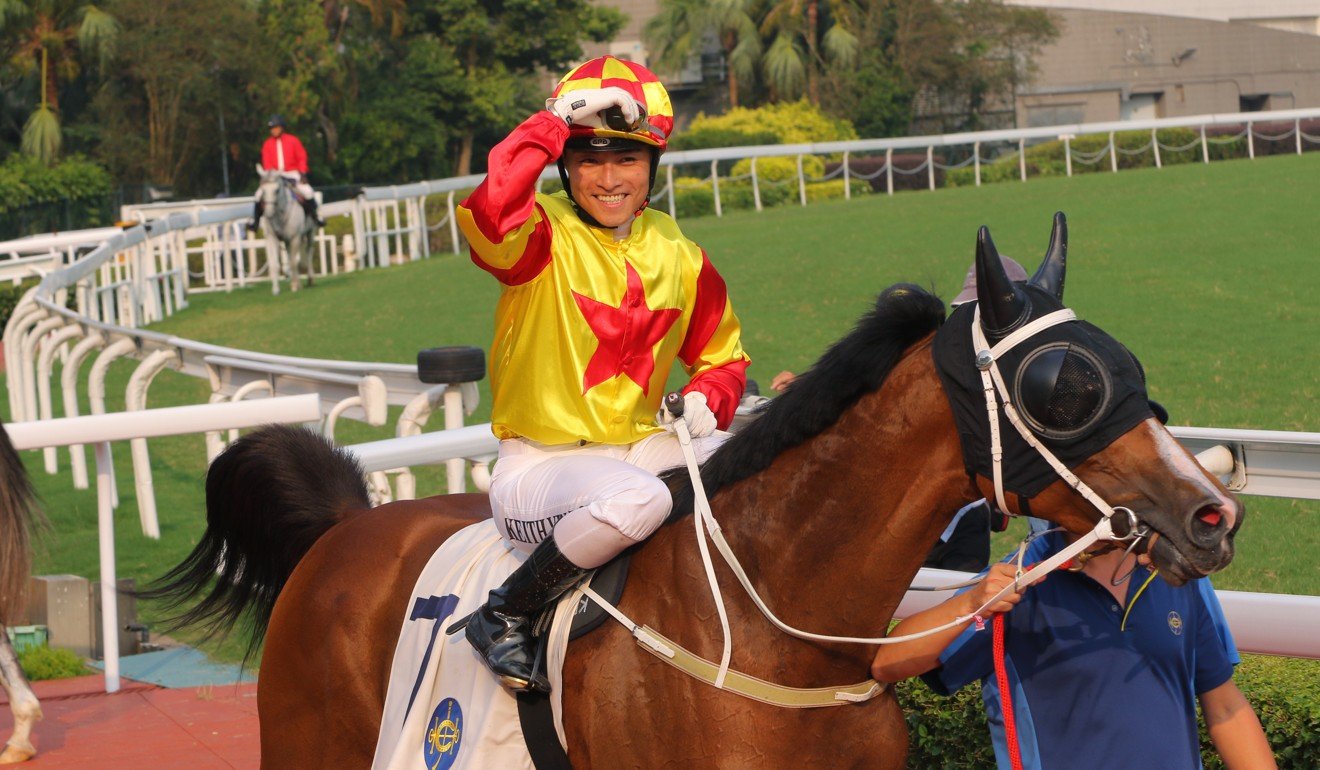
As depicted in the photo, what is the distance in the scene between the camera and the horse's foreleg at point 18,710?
15.3 ft

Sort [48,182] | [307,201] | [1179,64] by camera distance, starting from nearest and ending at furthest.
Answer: [307,201], [48,182], [1179,64]

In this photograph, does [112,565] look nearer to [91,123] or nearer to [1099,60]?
[91,123]

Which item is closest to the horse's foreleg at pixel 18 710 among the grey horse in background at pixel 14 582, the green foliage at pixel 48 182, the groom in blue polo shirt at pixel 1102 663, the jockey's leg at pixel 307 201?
the grey horse in background at pixel 14 582

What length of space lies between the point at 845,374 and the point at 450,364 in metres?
2.92

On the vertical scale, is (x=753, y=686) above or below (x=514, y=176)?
below

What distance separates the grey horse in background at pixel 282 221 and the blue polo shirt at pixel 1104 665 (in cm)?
1584

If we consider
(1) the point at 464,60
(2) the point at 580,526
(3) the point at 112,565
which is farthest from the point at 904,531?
(1) the point at 464,60

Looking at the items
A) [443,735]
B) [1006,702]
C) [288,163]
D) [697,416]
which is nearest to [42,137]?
[288,163]

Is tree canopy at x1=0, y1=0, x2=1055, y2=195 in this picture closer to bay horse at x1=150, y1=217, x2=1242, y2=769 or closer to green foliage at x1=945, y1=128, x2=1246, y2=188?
green foliage at x1=945, y1=128, x2=1246, y2=188

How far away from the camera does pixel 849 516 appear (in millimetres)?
2496

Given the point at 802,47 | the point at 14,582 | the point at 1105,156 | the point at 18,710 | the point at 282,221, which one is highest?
the point at 802,47

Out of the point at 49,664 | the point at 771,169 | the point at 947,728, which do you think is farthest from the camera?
the point at 771,169

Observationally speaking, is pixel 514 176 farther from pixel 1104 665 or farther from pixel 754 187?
pixel 754 187

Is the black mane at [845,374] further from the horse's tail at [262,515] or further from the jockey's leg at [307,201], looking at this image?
the jockey's leg at [307,201]
